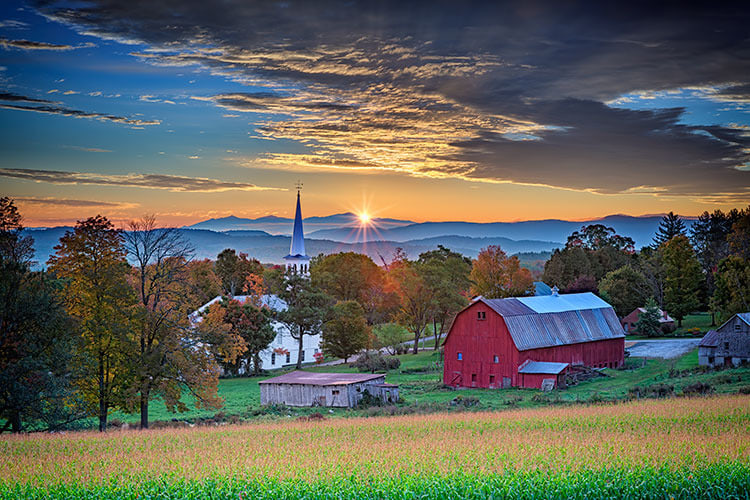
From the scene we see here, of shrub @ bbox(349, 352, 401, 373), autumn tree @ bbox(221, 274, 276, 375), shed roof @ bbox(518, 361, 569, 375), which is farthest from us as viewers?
Result: autumn tree @ bbox(221, 274, 276, 375)

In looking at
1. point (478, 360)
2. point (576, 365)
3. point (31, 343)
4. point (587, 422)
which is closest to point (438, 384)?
point (478, 360)

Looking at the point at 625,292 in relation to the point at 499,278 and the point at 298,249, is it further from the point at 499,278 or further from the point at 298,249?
the point at 298,249

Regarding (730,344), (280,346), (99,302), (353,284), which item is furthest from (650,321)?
(99,302)

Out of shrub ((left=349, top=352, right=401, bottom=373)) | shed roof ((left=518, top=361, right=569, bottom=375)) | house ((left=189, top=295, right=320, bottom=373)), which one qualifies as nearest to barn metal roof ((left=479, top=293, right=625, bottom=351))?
shed roof ((left=518, top=361, right=569, bottom=375))

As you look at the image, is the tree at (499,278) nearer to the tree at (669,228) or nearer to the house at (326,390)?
the house at (326,390)

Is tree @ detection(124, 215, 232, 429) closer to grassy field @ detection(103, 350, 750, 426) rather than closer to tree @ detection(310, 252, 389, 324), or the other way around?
grassy field @ detection(103, 350, 750, 426)

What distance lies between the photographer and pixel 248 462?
59.3 ft

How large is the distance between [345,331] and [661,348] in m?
32.4

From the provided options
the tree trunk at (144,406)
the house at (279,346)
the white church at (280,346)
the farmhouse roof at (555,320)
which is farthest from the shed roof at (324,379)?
the house at (279,346)

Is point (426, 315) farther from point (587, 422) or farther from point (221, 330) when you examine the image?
point (587, 422)

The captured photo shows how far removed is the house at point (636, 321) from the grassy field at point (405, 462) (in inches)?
2207

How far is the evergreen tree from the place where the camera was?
7825cm

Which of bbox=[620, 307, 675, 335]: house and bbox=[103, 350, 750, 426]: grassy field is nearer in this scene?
bbox=[103, 350, 750, 426]: grassy field

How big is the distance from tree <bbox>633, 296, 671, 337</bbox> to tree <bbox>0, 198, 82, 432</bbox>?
216ft
